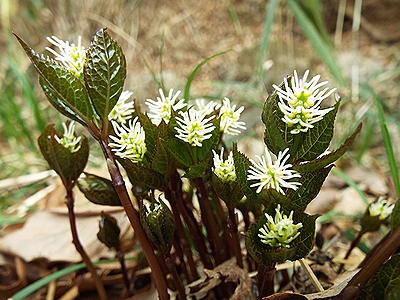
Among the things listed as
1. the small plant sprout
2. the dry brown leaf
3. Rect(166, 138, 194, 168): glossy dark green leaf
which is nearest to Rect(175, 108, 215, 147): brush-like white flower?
Rect(166, 138, 194, 168): glossy dark green leaf

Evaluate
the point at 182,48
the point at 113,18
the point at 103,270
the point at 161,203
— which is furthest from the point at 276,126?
the point at 182,48

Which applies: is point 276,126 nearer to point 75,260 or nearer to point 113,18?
point 75,260

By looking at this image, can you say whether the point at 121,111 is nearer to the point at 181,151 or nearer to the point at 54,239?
the point at 181,151

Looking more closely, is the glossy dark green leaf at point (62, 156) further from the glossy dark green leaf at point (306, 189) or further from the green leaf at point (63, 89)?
the glossy dark green leaf at point (306, 189)

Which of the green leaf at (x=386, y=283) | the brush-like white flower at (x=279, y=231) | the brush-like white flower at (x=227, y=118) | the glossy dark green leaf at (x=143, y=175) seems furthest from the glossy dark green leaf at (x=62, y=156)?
the green leaf at (x=386, y=283)

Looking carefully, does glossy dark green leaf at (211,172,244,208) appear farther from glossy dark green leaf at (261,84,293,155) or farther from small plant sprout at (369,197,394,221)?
small plant sprout at (369,197,394,221)
